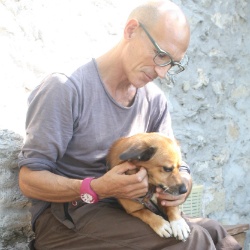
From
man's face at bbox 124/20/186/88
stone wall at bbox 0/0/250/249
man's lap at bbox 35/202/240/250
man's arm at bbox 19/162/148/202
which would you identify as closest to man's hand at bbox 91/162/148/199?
man's arm at bbox 19/162/148/202

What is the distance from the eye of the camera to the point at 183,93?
11.7 feet

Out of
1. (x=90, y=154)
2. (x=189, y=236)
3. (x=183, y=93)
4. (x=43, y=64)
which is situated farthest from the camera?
(x=183, y=93)

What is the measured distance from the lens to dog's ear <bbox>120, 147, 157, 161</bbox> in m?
1.98

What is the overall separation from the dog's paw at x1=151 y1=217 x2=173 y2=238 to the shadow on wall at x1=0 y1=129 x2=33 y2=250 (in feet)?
2.68

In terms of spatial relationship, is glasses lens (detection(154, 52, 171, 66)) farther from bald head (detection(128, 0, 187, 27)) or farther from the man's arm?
the man's arm

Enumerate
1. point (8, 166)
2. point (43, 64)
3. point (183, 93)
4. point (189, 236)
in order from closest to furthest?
1. point (189, 236)
2. point (8, 166)
3. point (43, 64)
4. point (183, 93)

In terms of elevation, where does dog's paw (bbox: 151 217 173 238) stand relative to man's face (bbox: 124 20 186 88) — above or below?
below

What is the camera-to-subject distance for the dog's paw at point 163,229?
1996 millimetres

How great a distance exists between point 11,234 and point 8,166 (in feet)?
1.18

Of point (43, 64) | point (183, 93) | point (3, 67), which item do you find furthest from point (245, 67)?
point (3, 67)

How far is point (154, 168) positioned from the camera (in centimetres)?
214

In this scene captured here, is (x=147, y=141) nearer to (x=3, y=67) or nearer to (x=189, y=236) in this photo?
(x=189, y=236)

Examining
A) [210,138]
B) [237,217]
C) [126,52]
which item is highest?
[126,52]

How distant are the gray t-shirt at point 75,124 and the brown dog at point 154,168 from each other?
107mm
